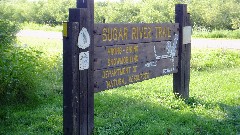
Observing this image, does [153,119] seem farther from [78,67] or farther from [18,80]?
[18,80]

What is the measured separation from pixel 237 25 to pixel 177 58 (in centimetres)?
2244

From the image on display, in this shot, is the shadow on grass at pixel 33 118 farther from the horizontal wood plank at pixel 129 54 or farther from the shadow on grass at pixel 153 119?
the horizontal wood plank at pixel 129 54

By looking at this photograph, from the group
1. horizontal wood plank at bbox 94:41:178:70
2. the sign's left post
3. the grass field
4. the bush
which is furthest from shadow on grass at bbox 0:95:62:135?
horizontal wood plank at bbox 94:41:178:70

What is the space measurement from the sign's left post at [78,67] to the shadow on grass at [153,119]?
1.69 feet

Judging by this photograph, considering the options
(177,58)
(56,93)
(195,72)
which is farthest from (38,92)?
(195,72)

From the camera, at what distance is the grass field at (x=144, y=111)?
543cm

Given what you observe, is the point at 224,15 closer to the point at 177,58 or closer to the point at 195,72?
the point at 195,72

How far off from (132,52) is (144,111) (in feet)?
3.27

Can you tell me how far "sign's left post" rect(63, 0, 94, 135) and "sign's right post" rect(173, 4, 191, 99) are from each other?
2.57m

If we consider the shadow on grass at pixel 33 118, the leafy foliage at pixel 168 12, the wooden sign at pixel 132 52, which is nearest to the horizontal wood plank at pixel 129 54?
the wooden sign at pixel 132 52

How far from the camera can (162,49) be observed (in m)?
6.55

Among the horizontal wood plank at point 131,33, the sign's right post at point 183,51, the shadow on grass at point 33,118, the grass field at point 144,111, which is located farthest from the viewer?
the sign's right post at point 183,51

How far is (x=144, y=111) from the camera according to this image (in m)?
6.11

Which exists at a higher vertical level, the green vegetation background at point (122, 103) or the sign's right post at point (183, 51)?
the sign's right post at point (183, 51)
